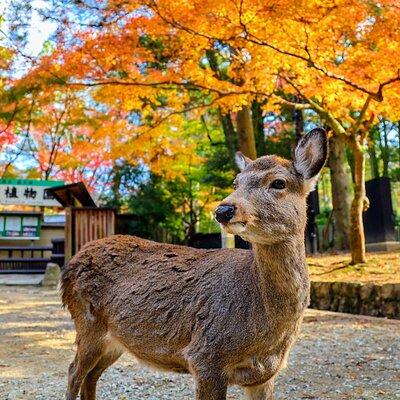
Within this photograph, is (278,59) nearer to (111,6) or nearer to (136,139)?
(111,6)

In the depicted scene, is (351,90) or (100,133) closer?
(351,90)

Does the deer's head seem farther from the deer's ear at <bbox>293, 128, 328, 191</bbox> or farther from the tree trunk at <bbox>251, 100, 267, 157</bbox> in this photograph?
the tree trunk at <bbox>251, 100, 267, 157</bbox>

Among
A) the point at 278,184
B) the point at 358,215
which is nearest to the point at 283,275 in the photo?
the point at 278,184

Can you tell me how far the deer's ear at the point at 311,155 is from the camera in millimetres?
2504

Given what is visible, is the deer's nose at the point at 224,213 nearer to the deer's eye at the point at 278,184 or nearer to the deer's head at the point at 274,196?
the deer's head at the point at 274,196

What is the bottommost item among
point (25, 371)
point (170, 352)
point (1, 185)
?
point (25, 371)

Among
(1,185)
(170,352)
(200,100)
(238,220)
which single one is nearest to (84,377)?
(170,352)

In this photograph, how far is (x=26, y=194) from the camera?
49.6ft

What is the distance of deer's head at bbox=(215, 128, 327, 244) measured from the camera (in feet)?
7.30

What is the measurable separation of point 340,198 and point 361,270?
197 inches

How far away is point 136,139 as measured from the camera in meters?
12.5

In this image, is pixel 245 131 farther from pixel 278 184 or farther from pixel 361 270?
pixel 278 184

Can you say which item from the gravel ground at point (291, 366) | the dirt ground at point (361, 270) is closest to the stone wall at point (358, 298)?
the dirt ground at point (361, 270)

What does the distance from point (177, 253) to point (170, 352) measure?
0.65 meters
